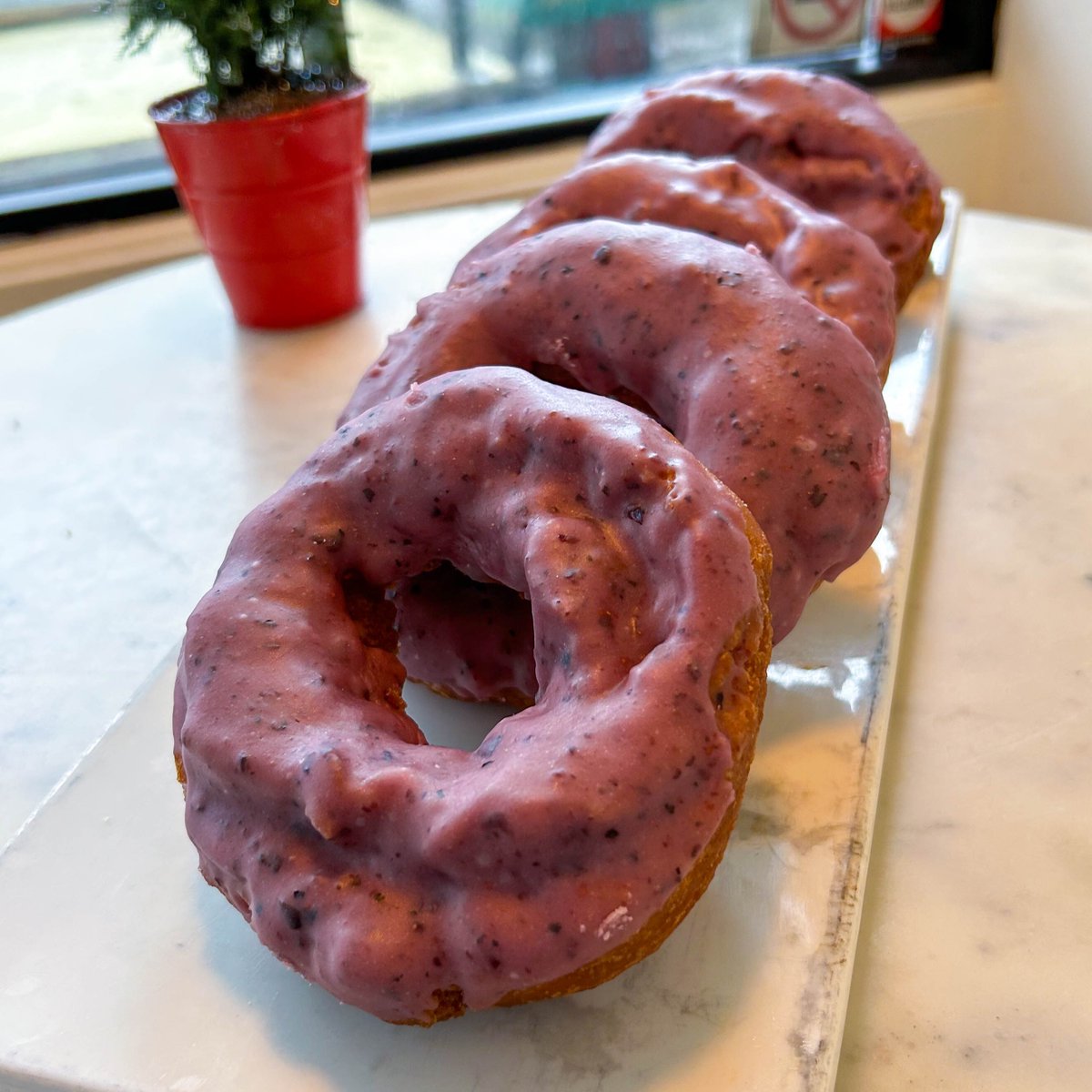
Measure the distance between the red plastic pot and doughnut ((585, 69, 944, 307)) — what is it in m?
0.33

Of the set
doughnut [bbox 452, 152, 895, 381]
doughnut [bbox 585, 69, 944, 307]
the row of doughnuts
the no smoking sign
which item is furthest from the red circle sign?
the row of doughnuts

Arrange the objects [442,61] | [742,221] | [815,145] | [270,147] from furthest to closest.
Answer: [442,61] → [270,147] → [815,145] → [742,221]

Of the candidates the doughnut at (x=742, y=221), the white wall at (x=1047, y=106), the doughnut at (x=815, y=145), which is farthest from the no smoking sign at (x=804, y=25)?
the doughnut at (x=742, y=221)

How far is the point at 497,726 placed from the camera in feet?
2.07

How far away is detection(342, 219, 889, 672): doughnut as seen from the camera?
0.75 metres

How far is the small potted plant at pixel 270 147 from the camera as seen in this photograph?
133cm

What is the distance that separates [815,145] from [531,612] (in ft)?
2.48

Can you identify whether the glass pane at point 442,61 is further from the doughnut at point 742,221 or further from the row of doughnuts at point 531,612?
the row of doughnuts at point 531,612

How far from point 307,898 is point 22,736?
41cm

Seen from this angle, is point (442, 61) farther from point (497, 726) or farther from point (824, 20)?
point (497, 726)

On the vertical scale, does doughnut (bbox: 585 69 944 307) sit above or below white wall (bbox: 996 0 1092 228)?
above

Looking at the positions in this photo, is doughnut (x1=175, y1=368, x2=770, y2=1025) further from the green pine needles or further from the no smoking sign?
the no smoking sign

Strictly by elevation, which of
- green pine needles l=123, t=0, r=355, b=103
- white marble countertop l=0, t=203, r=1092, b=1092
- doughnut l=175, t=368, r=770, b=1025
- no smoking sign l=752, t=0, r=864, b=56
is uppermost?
green pine needles l=123, t=0, r=355, b=103

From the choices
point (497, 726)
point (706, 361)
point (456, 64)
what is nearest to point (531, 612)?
point (497, 726)
